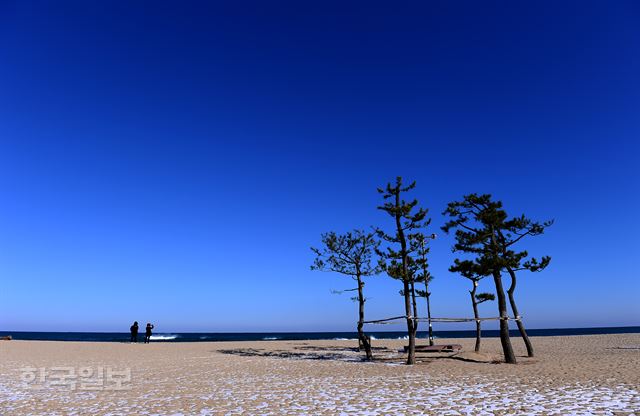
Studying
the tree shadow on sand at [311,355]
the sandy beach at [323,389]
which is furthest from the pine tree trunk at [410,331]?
the tree shadow on sand at [311,355]

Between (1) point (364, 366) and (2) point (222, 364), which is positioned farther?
(2) point (222, 364)

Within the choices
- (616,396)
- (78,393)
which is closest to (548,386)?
(616,396)

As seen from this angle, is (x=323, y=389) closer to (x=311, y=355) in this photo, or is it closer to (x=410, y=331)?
(x=410, y=331)

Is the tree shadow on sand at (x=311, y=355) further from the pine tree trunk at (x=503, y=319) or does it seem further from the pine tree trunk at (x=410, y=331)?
the pine tree trunk at (x=503, y=319)

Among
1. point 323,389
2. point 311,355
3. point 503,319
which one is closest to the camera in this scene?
point 323,389

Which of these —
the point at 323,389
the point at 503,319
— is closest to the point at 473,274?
the point at 503,319

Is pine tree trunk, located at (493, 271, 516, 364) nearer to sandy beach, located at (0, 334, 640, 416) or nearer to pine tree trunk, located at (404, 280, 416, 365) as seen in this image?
sandy beach, located at (0, 334, 640, 416)

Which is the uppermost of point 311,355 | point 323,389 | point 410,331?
point 410,331

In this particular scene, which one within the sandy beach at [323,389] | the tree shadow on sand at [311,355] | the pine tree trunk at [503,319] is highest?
the pine tree trunk at [503,319]

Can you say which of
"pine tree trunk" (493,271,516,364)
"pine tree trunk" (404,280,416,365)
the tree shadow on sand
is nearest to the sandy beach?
"pine tree trunk" (404,280,416,365)

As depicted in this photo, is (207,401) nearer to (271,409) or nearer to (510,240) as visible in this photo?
(271,409)

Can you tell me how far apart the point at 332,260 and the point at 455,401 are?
18.4 meters

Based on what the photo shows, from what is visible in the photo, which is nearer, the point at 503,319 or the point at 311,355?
the point at 503,319

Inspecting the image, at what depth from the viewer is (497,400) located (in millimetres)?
11328
